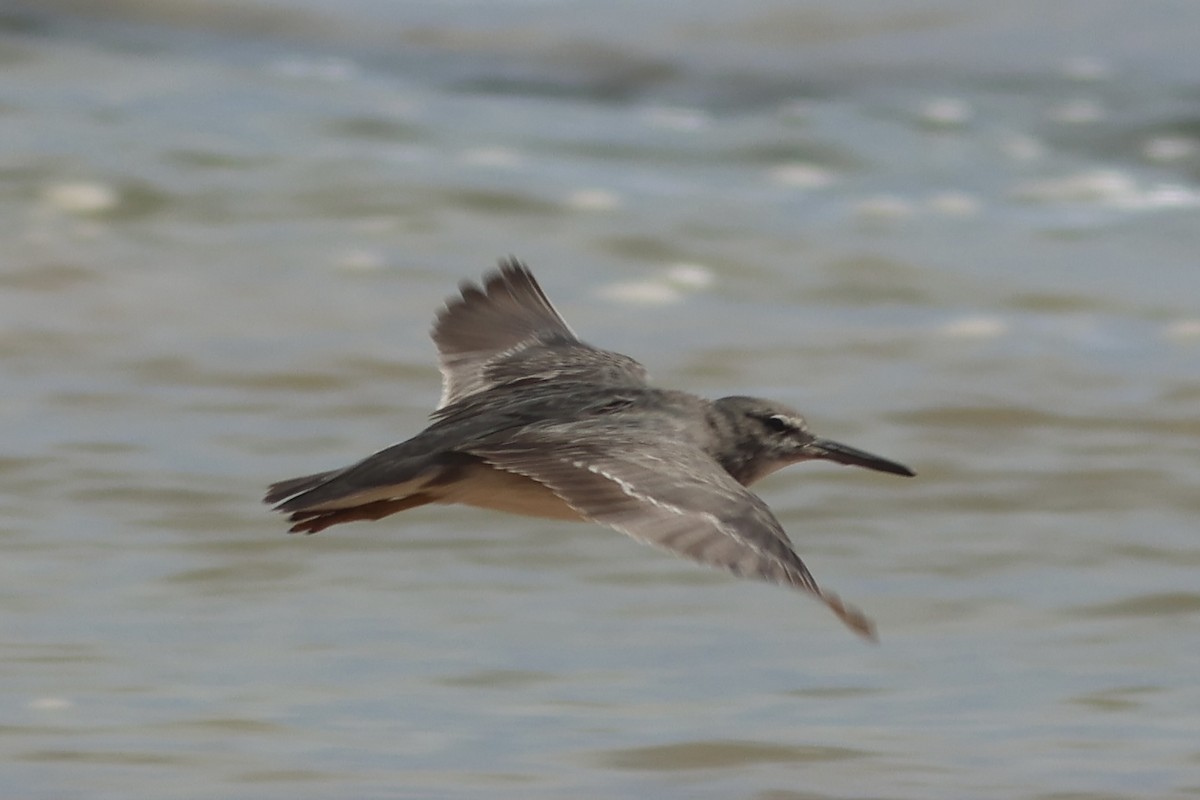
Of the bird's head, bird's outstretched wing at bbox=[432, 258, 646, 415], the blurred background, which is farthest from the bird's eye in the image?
the blurred background

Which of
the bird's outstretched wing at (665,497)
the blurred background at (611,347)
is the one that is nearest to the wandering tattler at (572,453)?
the bird's outstretched wing at (665,497)

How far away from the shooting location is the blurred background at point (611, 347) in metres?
5.00

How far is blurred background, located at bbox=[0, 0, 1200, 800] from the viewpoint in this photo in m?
5.00

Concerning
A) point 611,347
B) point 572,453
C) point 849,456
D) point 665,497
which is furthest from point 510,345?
point 611,347

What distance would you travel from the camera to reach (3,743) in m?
4.79

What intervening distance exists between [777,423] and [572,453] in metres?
0.98

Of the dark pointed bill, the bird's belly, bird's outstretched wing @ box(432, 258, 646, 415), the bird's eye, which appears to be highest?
bird's outstretched wing @ box(432, 258, 646, 415)

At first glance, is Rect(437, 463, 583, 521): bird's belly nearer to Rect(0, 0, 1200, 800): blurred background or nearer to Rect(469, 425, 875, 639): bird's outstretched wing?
Rect(469, 425, 875, 639): bird's outstretched wing

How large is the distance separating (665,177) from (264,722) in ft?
21.4

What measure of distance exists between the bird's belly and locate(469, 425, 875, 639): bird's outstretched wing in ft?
0.31

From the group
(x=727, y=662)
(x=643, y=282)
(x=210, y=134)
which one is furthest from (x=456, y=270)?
(x=727, y=662)

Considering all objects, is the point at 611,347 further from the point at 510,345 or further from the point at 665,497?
the point at 665,497

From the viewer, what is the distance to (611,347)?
27.7 feet

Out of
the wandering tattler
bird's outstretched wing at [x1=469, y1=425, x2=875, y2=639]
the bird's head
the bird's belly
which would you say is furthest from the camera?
the bird's head
